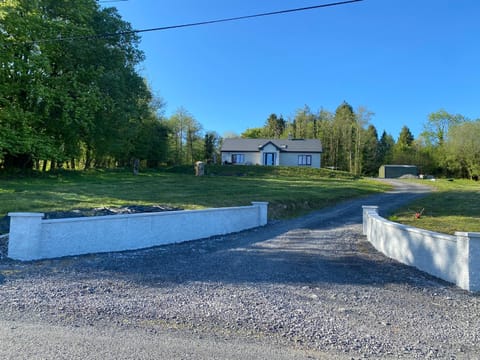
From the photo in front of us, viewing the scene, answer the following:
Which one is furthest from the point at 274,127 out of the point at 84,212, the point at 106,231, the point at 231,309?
the point at 231,309

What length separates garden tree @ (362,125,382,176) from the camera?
53.4 m

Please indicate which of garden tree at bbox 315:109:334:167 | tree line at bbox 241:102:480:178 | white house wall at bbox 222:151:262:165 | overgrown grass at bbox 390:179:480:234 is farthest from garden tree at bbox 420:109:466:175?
overgrown grass at bbox 390:179:480:234

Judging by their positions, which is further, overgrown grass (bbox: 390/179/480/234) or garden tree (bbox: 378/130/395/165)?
garden tree (bbox: 378/130/395/165)

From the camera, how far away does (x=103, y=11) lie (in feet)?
75.5

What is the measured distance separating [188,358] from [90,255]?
4.58 m

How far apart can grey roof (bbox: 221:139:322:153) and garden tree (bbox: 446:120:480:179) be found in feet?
60.2

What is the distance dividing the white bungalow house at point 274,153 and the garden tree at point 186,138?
25.6 feet

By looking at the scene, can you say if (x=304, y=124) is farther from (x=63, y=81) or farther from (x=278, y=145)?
(x=63, y=81)

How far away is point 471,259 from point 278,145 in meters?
39.4

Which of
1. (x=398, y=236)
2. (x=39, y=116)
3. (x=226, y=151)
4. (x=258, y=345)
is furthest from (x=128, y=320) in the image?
(x=226, y=151)

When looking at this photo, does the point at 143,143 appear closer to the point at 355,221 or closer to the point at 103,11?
the point at 103,11

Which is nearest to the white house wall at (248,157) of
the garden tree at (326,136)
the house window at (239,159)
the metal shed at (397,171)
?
the house window at (239,159)

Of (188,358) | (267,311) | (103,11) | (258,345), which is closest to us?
(188,358)

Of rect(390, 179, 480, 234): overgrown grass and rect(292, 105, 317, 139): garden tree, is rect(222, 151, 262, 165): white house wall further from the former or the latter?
rect(390, 179, 480, 234): overgrown grass
